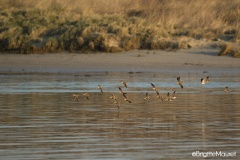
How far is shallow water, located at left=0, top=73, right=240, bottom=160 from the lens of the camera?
8.84 m

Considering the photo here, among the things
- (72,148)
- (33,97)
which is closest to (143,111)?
(33,97)

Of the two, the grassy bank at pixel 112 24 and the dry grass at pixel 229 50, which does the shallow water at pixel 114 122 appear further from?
the grassy bank at pixel 112 24

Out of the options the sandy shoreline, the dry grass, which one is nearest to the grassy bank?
the sandy shoreline

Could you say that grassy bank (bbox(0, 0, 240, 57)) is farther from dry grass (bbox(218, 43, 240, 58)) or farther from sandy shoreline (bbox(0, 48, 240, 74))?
dry grass (bbox(218, 43, 240, 58))

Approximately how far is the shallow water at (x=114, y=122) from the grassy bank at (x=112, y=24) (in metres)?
6.26

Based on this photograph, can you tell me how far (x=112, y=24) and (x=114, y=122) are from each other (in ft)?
49.4

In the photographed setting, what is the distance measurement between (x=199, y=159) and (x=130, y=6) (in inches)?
900

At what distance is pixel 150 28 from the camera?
85.7 feet

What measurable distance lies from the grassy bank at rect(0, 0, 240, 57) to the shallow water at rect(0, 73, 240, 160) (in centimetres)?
626

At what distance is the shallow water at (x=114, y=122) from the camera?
8.84 meters

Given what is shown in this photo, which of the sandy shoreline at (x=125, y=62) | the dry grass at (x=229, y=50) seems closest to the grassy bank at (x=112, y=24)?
the sandy shoreline at (x=125, y=62)

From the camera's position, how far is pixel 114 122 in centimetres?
1146

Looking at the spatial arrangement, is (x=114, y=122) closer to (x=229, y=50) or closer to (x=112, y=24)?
(x=229, y=50)

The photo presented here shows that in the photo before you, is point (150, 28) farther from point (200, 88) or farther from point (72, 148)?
point (72, 148)
